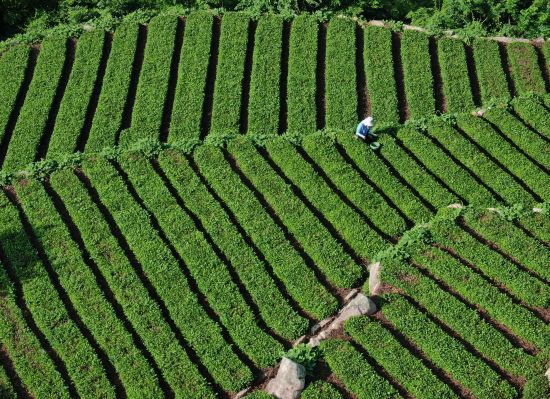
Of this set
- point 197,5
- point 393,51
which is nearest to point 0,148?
point 197,5

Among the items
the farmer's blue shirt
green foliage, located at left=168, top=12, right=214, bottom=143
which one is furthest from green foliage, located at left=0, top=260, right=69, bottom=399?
the farmer's blue shirt

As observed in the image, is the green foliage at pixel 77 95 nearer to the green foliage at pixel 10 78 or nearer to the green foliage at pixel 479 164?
the green foliage at pixel 10 78

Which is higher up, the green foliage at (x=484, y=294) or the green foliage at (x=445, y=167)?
the green foliage at (x=445, y=167)

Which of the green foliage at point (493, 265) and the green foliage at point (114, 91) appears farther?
the green foliage at point (114, 91)

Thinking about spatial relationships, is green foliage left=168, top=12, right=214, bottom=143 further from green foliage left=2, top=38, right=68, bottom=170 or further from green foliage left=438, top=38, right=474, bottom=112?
green foliage left=438, top=38, right=474, bottom=112

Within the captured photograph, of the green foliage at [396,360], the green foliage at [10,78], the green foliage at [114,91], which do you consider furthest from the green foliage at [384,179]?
the green foliage at [10,78]

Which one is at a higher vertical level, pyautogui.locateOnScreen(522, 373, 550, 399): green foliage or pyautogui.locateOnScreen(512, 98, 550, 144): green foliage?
pyautogui.locateOnScreen(512, 98, 550, 144): green foliage

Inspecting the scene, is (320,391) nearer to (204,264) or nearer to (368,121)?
(204,264)
